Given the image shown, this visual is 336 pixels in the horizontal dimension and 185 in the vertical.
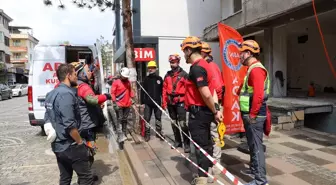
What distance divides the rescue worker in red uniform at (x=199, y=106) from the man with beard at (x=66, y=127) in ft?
4.51

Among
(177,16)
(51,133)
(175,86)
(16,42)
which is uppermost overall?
(16,42)

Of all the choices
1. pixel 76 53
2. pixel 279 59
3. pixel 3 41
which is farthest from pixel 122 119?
pixel 3 41

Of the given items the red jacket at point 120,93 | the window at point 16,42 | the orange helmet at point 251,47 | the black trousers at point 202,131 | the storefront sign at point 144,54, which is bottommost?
the black trousers at point 202,131

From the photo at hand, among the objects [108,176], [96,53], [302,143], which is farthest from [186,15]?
[108,176]

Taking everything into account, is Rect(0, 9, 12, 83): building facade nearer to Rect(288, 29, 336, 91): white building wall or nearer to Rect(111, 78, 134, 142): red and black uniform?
Rect(288, 29, 336, 91): white building wall

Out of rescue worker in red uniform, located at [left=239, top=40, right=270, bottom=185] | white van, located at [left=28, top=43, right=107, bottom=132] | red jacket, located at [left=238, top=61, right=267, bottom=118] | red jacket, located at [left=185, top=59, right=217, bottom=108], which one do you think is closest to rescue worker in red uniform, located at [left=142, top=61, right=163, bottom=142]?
white van, located at [left=28, top=43, right=107, bottom=132]

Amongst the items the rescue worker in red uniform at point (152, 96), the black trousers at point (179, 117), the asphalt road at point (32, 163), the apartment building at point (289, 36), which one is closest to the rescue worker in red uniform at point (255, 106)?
the black trousers at point (179, 117)

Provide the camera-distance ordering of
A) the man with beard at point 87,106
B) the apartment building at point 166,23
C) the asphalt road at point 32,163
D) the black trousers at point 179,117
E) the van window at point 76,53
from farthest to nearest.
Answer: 1. the apartment building at point 166,23
2. the van window at point 76,53
3. the black trousers at point 179,117
4. the asphalt road at point 32,163
5. the man with beard at point 87,106

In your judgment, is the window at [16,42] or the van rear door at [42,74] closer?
the van rear door at [42,74]

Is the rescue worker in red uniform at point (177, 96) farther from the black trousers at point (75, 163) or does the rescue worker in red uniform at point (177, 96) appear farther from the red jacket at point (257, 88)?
the black trousers at point (75, 163)

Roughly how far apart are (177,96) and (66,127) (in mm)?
2857

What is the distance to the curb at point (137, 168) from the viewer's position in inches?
170

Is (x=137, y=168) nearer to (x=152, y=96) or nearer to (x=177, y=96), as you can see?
(x=177, y=96)

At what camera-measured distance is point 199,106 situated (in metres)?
3.59
